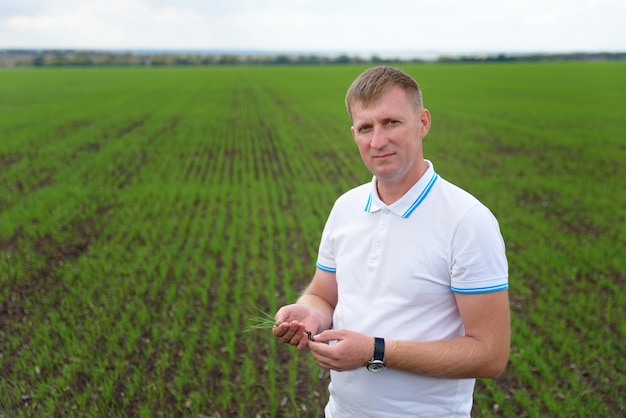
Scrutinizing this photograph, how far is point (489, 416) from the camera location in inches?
156

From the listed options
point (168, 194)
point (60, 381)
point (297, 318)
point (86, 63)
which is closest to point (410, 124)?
point (297, 318)

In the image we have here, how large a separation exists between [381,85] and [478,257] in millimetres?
631

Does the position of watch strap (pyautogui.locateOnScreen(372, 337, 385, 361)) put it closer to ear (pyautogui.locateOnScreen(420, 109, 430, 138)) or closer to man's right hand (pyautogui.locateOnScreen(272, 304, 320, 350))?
man's right hand (pyautogui.locateOnScreen(272, 304, 320, 350))

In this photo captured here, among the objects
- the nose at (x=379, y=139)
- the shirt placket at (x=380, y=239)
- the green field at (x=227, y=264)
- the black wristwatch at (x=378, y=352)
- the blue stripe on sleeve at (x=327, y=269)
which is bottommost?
the green field at (x=227, y=264)

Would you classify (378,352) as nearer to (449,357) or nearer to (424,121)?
(449,357)

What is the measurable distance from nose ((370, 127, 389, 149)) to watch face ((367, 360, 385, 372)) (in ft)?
2.33

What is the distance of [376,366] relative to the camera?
1764 mm

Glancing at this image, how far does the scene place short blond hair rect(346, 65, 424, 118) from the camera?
1721mm

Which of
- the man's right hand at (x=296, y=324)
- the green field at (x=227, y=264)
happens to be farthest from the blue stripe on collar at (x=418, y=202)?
the green field at (x=227, y=264)

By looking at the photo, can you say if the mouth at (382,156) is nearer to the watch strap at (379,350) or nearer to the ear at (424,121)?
the ear at (424,121)

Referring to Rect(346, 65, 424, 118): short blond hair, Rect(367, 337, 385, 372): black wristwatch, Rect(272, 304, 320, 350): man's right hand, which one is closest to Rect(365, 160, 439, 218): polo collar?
Rect(346, 65, 424, 118): short blond hair

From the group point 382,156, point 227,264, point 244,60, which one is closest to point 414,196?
point 382,156

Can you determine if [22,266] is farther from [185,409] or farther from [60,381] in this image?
[185,409]

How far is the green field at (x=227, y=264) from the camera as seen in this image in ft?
14.2
